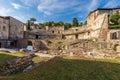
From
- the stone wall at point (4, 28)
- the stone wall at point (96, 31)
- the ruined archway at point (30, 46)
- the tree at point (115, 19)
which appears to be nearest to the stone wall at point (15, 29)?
the stone wall at point (4, 28)

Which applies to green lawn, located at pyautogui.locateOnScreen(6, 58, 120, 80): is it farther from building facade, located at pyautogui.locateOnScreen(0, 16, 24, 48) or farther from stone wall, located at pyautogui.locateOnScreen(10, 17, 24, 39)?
stone wall, located at pyautogui.locateOnScreen(10, 17, 24, 39)

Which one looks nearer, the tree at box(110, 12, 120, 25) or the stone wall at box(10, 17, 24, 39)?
the tree at box(110, 12, 120, 25)

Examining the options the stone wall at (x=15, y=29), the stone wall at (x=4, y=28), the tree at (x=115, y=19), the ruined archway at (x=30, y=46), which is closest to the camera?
the ruined archway at (x=30, y=46)

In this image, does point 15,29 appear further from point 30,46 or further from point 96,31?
point 96,31

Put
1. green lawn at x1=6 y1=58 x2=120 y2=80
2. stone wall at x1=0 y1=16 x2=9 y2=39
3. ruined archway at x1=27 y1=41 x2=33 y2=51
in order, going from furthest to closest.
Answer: stone wall at x1=0 y1=16 x2=9 y2=39, ruined archway at x1=27 y1=41 x2=33 y2=51, green lawn at x1=6 y1=58 x2=120 y2=80

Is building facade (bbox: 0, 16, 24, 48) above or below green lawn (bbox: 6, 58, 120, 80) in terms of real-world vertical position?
above

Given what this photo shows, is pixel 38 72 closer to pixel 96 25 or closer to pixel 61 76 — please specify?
pixel 61 76

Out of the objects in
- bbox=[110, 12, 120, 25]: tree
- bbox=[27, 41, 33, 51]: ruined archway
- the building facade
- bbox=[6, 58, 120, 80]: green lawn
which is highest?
bbox=[110, 12, 120, 25]: tree

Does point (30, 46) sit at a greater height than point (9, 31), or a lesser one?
lesser

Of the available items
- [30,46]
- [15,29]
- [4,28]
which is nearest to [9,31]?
[4,28]

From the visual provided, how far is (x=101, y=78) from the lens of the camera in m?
14.2

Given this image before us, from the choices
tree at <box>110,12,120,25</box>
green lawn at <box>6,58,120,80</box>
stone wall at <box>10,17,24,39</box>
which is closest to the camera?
green lawn at <box>6,58,120,80</box>

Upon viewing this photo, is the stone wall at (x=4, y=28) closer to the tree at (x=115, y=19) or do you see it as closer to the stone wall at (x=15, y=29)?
the stone wall at (x=15, y=29)

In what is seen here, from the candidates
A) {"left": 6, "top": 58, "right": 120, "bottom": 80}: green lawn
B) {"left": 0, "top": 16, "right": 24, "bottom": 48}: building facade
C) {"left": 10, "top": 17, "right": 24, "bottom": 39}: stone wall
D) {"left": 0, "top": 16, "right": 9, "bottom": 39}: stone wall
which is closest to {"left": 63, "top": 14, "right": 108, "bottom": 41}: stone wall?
{"left": 10, "top": 17, "right": 24, "bottom": 39}: stone wall
